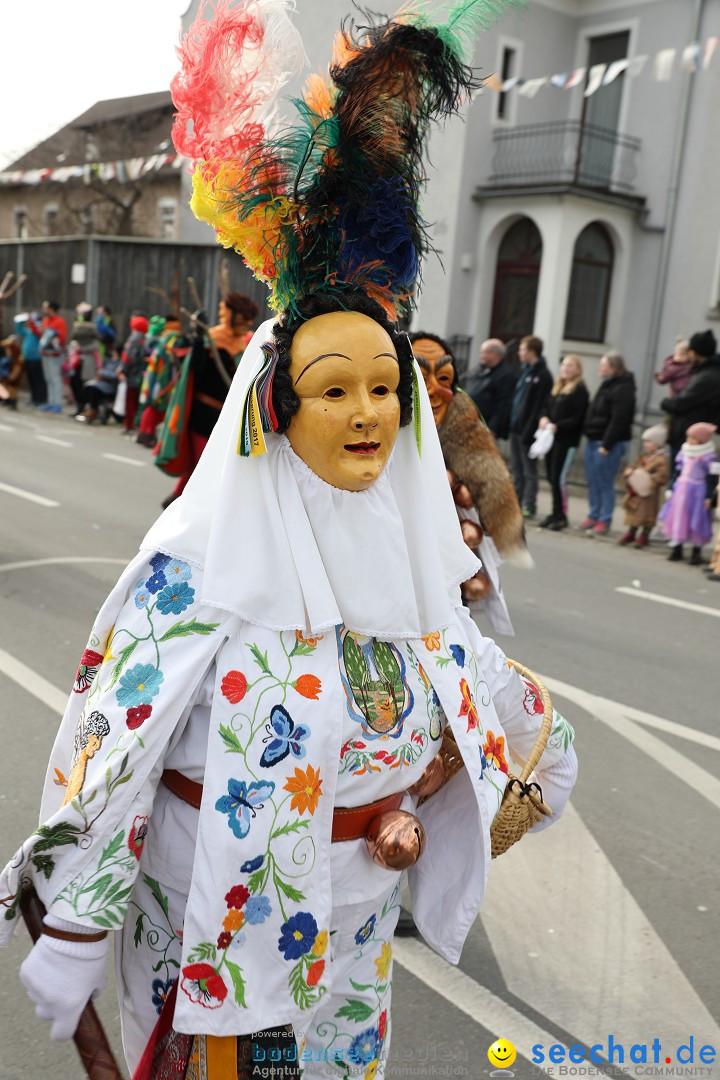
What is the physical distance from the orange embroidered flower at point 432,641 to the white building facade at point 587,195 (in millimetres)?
15665

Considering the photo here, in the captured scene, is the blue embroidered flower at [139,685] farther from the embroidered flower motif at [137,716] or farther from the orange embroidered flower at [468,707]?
the orange embroidered flower at [468,707]

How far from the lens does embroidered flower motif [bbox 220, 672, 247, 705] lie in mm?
1748

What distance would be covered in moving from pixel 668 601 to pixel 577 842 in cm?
417

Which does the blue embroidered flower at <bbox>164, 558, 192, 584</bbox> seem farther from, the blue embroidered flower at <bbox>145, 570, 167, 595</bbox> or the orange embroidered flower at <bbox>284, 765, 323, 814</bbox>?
the orange embroidered flower at <bbox>284, 765, 323, 814</bbox>

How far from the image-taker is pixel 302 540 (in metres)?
1.83

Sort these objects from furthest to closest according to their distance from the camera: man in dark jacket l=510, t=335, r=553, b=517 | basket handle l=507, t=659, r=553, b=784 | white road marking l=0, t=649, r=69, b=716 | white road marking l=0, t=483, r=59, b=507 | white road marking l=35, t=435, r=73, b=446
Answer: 1. white road marking l=35, t=435, r=73, b=446
2. man in dark jacket l=510, t=335, r=553, b=517
3. white road marking l=0, t=483, r=59, b=507
4. white road marking l=0, t=649, r=69, b=716
5. basket handle l=507, t=659, r=553, b=784

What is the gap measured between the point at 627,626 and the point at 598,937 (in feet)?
12.4

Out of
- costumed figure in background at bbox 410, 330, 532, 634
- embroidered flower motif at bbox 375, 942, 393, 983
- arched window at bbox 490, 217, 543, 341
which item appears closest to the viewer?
embroidered flower motif at bbox 375, 942, 393, 983

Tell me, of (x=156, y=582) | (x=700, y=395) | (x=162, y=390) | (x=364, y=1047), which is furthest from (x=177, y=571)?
(x=700, y=395)

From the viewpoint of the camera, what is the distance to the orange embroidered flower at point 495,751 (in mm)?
2021

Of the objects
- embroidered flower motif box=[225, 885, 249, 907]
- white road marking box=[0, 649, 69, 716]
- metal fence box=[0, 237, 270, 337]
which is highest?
metal fence box=[0, 237, 270, 337]

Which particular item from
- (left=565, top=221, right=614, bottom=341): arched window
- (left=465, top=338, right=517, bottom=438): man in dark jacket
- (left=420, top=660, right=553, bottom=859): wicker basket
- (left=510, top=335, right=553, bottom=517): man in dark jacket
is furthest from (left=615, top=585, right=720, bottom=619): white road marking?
(left=565, top=221, right=614, bottom=341): arched window

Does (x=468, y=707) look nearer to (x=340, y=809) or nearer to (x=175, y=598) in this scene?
(x=340, y=809)

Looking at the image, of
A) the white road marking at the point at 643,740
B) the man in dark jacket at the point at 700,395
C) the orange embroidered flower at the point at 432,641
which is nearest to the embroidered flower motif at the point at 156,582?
the orange embroidered flower at the point at 432,641
